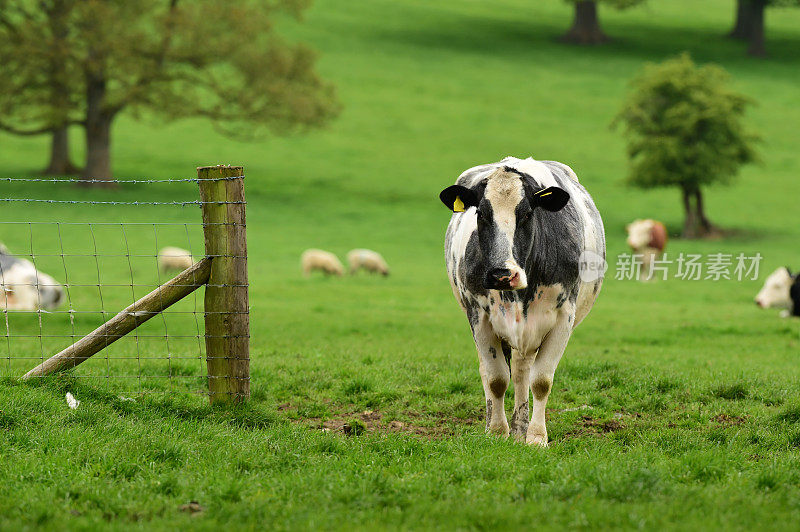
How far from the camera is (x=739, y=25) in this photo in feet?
227

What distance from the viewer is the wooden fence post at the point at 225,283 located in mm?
8492

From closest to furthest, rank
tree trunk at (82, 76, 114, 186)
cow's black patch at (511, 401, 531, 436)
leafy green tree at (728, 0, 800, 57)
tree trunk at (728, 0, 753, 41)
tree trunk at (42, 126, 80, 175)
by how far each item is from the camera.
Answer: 1. cow's black patch at (511, 401, 531, 436)
2. tree trunk at (82, 76, 114, 186)
3. tree trunk at (42, 126, 80, 175)
4. leafy green tree at (728, 0, 800, 57)
5. tree trunk at (728, 0, 753, 41)

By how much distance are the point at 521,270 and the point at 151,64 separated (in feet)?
113

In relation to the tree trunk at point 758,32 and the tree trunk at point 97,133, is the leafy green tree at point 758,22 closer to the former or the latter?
the tree trunk at point 758,32

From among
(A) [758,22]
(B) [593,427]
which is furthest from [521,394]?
(A) [758,22]

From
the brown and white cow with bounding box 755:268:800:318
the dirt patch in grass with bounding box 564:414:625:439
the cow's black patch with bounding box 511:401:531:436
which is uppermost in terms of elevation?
the cow's black patch with bounding box 511:401:531:436

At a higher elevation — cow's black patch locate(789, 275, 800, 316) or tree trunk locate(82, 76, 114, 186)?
tree trunk locate(82, 76, 114, 186)

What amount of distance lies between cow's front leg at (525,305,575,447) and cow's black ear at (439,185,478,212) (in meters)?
1.34

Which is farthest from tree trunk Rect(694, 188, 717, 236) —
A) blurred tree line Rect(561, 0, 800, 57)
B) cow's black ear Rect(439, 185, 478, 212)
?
cow's black ear Rect(439, 185, 478, 212)

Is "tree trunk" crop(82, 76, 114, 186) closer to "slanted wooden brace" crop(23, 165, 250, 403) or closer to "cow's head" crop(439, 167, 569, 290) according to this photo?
"slanted wooden brace" crop(23, 165, 250, 403)

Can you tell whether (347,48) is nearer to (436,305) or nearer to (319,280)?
(319,280)

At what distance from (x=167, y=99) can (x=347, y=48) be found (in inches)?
996

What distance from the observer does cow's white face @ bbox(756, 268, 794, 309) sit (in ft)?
70.0

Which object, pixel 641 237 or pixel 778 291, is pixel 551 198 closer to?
pixel 778 291
